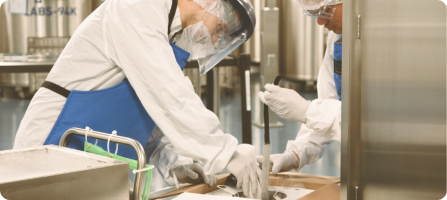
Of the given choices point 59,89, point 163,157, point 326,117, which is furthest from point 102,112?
point 326,117

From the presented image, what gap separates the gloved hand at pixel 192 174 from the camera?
52.3 inches

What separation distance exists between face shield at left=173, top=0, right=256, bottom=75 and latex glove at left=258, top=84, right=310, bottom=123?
27 cm

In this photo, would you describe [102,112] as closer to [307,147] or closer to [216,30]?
[216,30]

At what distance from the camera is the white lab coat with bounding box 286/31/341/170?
4.03 ft

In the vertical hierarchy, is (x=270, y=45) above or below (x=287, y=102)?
above

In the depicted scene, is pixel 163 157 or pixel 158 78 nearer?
pixel 158 78

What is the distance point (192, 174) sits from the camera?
52.6 inches

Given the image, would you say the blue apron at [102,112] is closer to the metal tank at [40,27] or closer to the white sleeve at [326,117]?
the white sleeve at [326,117]

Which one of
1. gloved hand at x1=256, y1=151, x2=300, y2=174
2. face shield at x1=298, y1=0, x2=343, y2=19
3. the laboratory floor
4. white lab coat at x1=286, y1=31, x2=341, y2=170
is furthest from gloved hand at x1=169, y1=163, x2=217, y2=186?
the laboratory floor

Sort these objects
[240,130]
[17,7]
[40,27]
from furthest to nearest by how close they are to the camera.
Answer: [40,27], [240,130], [17,7]

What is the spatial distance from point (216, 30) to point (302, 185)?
2.03ft

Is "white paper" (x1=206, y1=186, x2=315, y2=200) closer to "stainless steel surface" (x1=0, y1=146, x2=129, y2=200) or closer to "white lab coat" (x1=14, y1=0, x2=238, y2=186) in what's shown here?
"white lab coat" (x1=14, y1=0, x2=238, y2=186)

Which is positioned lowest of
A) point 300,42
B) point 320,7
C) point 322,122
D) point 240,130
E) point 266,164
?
point 240,130

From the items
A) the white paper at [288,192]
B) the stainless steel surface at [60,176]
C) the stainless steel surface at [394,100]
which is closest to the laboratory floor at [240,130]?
the white paper at [288,192]
